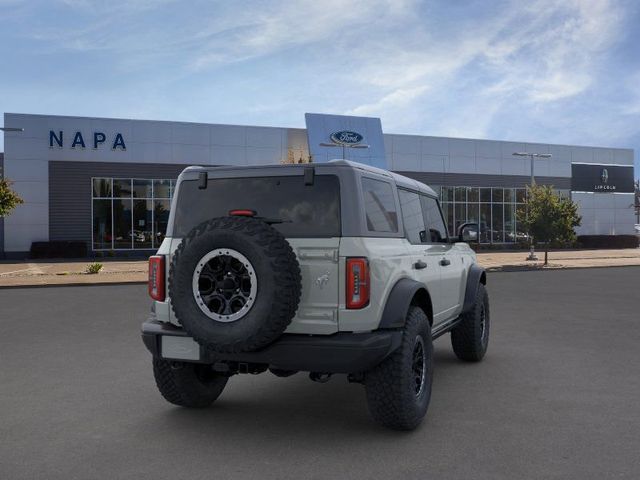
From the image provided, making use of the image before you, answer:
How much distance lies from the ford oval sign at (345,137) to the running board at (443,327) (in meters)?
30.5

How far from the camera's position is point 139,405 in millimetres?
5395

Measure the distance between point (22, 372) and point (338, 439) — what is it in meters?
4.05

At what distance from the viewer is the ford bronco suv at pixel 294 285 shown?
13.6 ft

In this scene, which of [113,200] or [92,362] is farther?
[113,200]

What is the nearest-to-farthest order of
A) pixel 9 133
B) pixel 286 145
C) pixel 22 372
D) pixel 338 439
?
pixel 338 439 → pixel 22 372 → pixel 9 133 → pixel 286 145

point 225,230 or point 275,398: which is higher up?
point 225,230

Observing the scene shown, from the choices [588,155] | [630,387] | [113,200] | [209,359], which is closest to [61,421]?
[209,359]

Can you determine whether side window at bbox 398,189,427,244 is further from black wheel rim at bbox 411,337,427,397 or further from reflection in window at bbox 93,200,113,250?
reflection in window at bbox 93,200,113,250

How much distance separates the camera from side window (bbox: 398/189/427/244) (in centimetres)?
525

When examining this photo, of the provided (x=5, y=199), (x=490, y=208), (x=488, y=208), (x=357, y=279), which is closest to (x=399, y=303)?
(x=357, y=279)

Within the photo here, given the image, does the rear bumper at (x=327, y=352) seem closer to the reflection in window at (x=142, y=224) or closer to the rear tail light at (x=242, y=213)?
the rear tail light at (x=242, y=213)

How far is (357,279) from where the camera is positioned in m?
4.22

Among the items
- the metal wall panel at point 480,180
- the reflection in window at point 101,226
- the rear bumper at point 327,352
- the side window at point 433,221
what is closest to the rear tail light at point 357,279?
the rear bumper at point 327,352

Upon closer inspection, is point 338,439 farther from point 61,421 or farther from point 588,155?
point 588,155
